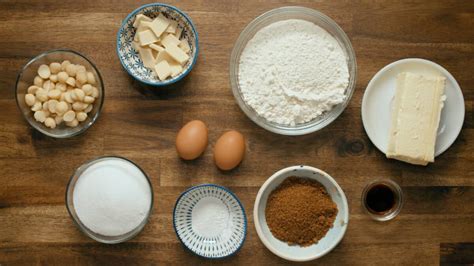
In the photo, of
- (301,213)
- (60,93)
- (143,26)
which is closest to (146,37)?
(143,26)

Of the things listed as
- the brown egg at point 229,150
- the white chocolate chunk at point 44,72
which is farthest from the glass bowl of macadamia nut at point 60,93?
the brown egg at point 229,150

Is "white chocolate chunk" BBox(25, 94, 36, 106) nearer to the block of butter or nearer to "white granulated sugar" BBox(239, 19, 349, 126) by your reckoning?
"white granulated sugar" BBox(239, 19, 349, 126)

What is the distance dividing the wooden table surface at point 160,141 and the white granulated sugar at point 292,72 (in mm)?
85

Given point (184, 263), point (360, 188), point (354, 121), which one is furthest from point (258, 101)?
point (184, 263)

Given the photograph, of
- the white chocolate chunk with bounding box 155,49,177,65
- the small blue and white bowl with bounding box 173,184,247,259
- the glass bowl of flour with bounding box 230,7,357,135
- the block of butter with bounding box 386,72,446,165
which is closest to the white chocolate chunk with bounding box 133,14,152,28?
the white chocolate chunk with bounding box 155,49,177,65

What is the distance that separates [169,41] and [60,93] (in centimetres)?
35

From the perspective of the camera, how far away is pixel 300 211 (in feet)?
5.00

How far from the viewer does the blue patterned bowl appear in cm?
151

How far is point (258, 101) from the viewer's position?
1515mm

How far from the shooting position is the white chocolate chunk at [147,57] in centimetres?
153

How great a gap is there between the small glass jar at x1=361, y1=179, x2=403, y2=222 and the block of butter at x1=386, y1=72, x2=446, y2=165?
4.5 inches

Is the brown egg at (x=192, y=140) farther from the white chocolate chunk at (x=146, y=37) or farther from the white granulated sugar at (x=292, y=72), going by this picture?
the white chocolate chunk at (x=146, y=37)

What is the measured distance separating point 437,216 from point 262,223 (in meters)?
0.55

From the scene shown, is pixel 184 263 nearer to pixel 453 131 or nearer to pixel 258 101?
pixel 258 101
